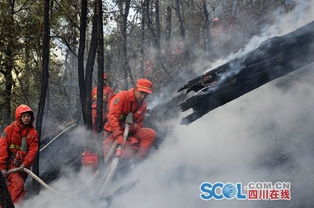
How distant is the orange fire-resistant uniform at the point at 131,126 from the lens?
678cm

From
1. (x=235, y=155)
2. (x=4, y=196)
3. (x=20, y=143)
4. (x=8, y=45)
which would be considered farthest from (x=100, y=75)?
(x=4, y=196)

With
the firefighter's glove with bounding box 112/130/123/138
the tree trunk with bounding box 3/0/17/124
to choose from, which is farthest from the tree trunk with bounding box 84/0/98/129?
→ the tree trunk with bounding box 3/0/17/124

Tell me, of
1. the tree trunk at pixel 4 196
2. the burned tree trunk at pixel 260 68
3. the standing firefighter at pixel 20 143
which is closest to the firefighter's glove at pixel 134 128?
the burned tree trunk at pixel 260 68

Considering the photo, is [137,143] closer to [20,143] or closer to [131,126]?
[131,126]

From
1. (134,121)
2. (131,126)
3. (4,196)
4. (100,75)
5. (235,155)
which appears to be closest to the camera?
(4,196)

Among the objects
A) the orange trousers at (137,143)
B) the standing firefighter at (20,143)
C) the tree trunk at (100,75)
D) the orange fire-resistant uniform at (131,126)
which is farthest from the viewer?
the tree trunk at (100,75)

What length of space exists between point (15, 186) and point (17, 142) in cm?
75

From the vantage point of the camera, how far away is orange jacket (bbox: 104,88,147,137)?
6647 mm

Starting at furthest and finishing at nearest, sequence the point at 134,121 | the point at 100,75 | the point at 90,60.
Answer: the point at 90,60 < the point at 100,75 < the point at 134,121

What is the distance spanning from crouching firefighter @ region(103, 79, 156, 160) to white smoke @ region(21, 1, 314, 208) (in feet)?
0.99

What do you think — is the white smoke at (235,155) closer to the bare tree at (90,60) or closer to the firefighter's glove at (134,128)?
the firefighter's glove at (134,128)

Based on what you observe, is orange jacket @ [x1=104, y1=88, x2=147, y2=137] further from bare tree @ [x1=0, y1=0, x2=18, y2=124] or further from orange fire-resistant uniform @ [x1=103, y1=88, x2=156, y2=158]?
bare tree @ [x1=0, y1=0, x2=18, y2=124]

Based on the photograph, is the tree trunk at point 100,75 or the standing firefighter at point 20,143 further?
the tree trunk at point 100,75

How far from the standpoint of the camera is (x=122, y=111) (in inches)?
272
